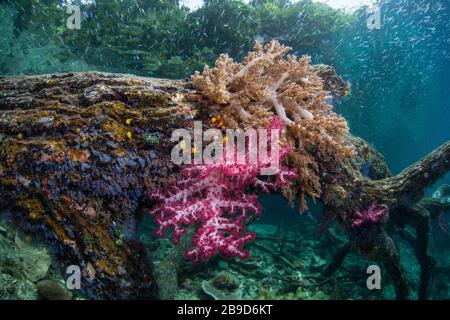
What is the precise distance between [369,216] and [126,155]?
129 inches

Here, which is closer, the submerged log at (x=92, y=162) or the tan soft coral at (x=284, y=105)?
the submerged log at (x=92, y=162)

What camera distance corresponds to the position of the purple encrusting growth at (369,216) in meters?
3.79

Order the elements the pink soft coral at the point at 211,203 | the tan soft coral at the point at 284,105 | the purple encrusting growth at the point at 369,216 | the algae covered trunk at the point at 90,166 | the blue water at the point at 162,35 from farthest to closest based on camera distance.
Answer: the blue water at the point at 162,35 → the purple encrusting growth at the point at 369,216 → the tan soft coral at the point at 284,105 → the pink soft coral at the point at 211,203 → the algae covered trunk at the point at 90,166

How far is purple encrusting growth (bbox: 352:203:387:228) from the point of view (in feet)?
12.4

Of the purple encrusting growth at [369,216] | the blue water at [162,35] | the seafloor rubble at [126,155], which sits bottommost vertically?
the purple encrusting growth at [369,216]

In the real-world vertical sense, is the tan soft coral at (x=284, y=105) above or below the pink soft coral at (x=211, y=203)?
above

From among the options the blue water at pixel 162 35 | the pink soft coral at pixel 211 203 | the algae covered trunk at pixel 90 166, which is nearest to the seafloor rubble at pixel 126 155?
the algae covered trunk at pixel 90 166

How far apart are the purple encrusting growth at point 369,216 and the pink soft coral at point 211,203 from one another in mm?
1491

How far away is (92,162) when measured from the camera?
2529 mm

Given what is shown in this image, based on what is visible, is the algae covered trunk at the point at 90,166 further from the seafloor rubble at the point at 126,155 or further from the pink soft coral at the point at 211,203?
the pink soft coral at the point at 211,203

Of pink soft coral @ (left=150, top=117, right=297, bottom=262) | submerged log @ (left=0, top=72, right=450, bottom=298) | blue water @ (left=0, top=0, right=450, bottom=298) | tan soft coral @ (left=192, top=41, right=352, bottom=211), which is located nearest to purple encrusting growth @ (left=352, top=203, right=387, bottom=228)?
tan soft coral @ (left=192, top=41, right=352, bottom=211)

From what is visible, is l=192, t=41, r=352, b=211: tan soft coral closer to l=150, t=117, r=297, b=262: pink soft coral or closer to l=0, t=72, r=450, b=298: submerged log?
l=0, t=72, r=450, b=298: submerged log
